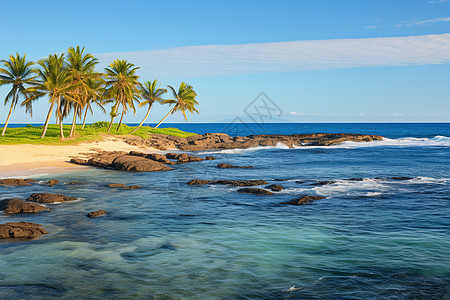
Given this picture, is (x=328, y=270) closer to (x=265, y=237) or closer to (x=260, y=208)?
(x=265, y=237)

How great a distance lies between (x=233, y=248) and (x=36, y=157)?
987 inches

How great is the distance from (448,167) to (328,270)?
1033 inches

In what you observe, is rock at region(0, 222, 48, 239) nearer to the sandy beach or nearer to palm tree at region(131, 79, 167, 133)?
the sandy beach

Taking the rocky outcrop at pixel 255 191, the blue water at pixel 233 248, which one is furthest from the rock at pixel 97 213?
the rocky outcrop at pixel 255 191

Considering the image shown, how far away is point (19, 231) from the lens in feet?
35.4

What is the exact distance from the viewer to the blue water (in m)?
7.75

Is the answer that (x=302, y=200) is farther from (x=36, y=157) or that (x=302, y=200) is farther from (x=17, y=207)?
(x=36, y=157)

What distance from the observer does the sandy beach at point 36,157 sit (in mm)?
26078

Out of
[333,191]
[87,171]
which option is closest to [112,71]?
[87,171]

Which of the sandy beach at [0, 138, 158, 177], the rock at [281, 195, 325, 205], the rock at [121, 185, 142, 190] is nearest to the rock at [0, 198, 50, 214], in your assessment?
the rock at [121, 185, 142, 190]

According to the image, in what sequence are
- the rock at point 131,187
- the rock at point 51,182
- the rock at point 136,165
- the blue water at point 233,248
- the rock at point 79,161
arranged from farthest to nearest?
the rock at point 79,161, the rock at point 136,165, the rock at point 51,182, the rock at point 131,187, the blue water at point 233,248

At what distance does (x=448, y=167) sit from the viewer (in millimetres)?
30000

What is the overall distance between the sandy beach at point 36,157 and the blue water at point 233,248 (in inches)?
324

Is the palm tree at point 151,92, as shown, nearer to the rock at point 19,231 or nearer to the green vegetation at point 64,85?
the green vegetation at point 64,85
